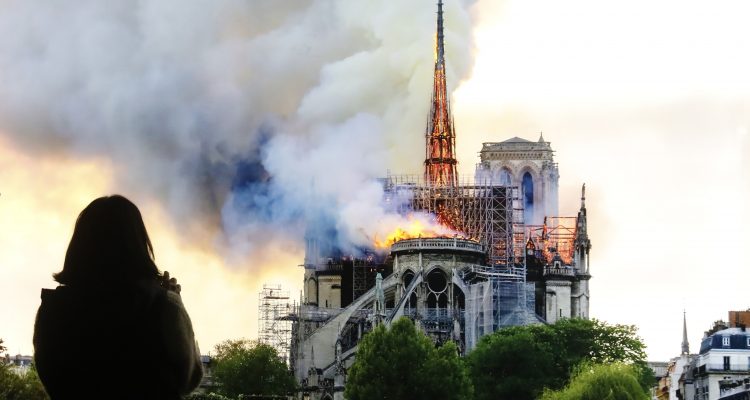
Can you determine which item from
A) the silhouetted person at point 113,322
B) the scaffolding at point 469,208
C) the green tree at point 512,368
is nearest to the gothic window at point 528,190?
the scaffolding at point 469,208

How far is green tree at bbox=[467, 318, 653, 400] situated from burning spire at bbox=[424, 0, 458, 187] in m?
25.2

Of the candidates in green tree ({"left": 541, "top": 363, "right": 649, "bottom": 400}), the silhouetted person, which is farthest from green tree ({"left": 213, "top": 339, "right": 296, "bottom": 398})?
the silhouetted person

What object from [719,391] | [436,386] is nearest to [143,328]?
[436,386]

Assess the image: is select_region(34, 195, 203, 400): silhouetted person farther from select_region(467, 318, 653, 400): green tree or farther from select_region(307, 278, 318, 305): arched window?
select_region(307, 278, 318, 305): arched window

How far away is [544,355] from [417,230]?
2768cm

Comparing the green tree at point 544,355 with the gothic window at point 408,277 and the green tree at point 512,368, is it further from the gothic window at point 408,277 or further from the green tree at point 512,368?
the gothic window at point 408,277

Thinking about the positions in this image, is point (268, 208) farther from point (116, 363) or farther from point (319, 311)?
point (116, 363)

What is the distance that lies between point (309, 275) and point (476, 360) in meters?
34.1

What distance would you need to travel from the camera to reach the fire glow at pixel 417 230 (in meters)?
143

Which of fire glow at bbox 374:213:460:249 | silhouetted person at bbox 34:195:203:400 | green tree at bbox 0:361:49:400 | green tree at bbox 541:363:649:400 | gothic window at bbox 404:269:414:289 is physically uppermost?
fire glow at bbox 374:213:460:249

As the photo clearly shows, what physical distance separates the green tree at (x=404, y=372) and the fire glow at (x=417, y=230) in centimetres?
3234

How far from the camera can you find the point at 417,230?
144m

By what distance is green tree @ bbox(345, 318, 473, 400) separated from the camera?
106312mm

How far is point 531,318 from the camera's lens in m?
136
